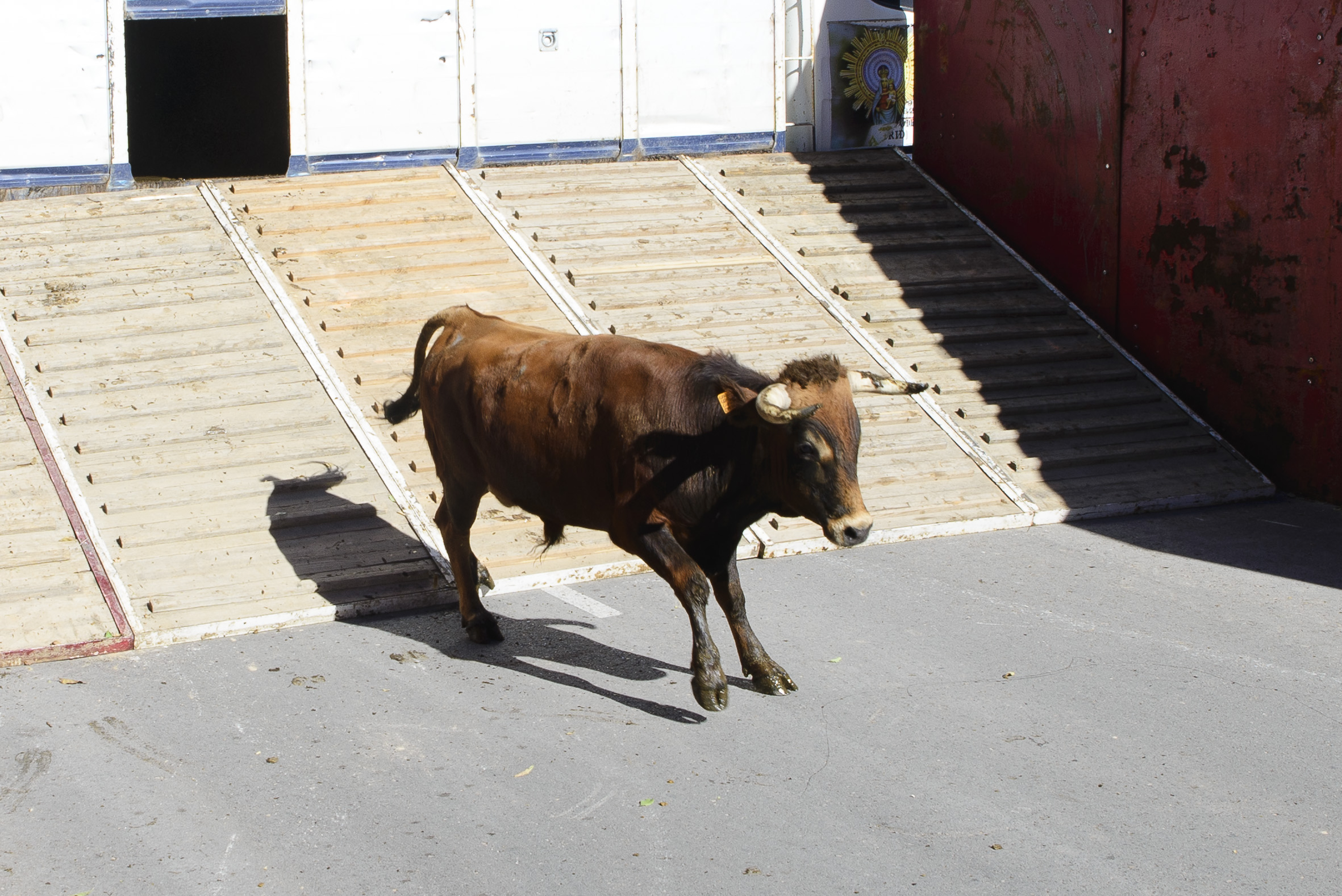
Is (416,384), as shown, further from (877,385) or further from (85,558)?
(877,385)

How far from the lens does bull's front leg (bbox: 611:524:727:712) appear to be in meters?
5.89

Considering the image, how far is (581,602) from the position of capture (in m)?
7.63

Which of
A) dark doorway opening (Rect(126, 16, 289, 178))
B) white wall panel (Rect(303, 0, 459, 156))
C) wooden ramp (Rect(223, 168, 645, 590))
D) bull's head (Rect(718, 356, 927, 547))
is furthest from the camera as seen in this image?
dark doorway opening (Rect(126, 16, 289, 178))

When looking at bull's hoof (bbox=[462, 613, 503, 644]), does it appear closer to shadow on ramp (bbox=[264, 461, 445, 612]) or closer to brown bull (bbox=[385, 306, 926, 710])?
brown bull (bbox=[385, 306, 926, 710])

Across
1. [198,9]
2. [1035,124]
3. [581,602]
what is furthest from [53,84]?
[1035,124]

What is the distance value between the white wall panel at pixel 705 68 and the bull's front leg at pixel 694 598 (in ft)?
31.1

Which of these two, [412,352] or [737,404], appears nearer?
[737,404]

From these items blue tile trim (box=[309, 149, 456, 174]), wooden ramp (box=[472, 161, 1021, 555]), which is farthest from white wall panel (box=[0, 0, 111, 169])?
wooden ramp (box=[472, 161, 1021, 555])

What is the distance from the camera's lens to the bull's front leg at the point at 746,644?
613cm

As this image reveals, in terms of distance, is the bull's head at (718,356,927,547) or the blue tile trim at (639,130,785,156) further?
the blue tile trim at (639,130,785,156)

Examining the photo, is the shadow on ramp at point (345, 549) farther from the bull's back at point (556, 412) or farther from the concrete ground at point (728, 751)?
the bull's back at point (556, 412)

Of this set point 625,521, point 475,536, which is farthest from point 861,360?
point 625,521

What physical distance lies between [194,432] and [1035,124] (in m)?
8.71

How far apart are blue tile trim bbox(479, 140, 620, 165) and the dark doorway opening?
3.71 metres
